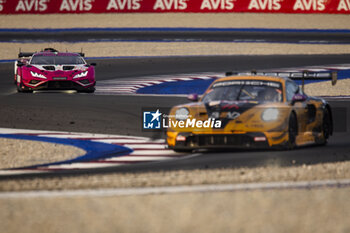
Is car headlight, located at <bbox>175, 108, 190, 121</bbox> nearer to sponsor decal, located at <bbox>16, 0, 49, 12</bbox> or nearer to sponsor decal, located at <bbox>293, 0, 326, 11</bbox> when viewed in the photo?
sponsor decal, located at <bbox>293, 0, 326, 11</bbox>

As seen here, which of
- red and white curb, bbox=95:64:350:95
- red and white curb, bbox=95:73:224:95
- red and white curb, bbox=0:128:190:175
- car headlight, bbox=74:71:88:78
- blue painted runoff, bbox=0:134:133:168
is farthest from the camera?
red and white curb, bbox=95:64:350:95

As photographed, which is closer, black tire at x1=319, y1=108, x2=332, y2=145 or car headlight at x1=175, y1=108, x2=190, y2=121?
car headlight at x1=175, y1=108, x2=190, y2=121

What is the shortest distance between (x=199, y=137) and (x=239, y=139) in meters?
0.53

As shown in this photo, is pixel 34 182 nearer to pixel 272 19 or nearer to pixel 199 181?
pixel 199 181

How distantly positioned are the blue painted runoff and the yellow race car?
777 millimetres

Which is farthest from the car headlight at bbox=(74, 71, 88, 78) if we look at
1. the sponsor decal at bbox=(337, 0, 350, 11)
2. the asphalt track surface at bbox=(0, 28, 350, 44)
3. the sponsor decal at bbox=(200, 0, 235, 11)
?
the sponsor decal at bbox=(337, 0, 350, 11)

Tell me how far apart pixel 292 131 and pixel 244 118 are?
828mm

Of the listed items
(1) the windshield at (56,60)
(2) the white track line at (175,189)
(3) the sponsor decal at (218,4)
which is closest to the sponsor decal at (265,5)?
(3) the sponsor decal at (218,4)

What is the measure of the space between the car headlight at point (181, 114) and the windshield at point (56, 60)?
8924mm

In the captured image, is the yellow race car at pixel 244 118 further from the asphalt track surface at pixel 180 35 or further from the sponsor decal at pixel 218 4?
the sponsor decal at pixel 218 4

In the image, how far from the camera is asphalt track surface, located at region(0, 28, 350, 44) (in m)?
37.6

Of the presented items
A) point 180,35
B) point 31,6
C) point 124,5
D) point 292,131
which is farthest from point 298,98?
point 31,6

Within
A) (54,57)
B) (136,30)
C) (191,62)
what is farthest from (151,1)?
(54,57)

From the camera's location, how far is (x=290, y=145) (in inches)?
462
